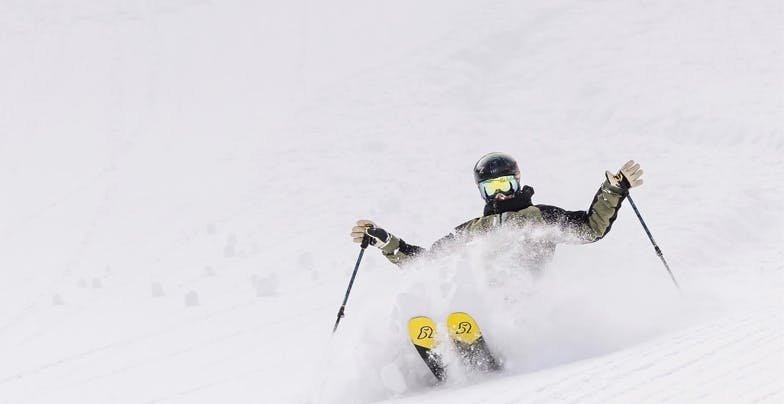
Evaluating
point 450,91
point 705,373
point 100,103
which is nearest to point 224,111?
point 100,103

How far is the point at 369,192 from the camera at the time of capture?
14.7 m

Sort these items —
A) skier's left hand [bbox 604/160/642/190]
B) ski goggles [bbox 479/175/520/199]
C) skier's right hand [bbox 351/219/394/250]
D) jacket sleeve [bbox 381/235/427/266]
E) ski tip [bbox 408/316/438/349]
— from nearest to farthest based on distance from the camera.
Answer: ski tip [bbox 408/316/438/349] → skier's left hand [bbox 604/160/642/190] → ski goggles [bbox 479/175/520/199] → skier's right hand [bbox 351/219/394/250] → jacket sleeve [bbox 381/235/427/266]

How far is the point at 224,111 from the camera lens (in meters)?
20.0

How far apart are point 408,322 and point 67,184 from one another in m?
13.8

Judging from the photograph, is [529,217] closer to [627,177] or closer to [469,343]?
[627,177]

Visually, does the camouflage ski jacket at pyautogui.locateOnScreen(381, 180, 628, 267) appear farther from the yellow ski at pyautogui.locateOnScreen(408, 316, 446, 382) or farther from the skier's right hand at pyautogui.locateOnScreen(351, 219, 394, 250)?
the yellow ski at pyautogui.locateOnScreen(408, 316, 446, 382)

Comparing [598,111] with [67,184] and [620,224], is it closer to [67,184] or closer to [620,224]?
[620,224]

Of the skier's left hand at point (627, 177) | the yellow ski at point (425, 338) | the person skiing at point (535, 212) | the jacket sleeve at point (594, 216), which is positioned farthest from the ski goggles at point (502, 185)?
the yellow ski at point (425, 338)

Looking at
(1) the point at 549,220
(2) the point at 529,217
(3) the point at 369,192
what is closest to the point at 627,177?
(1) the point at 549,220

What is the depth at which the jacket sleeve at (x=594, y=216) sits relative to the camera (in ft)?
18.0

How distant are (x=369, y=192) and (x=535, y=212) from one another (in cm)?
907

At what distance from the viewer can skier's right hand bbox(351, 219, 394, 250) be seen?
6.29 meters

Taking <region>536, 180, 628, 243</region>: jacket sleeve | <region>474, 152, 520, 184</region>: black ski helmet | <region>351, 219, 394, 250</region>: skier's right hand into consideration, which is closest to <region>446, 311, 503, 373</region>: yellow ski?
<region>536, 180, 628, 243</region>: jacket sleeve

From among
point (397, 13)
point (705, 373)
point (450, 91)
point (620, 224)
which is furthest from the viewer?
point (397, 13)
